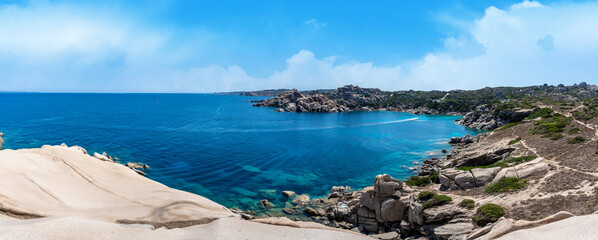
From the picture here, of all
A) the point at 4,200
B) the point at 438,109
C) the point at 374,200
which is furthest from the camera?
the point at 438,109

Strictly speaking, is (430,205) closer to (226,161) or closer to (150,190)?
(150,190)

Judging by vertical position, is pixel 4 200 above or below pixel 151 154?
above

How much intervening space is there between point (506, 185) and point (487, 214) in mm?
5948

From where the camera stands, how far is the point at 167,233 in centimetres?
1333

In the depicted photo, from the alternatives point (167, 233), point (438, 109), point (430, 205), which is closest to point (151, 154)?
point (167, 233)

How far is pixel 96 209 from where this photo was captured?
62.0ft

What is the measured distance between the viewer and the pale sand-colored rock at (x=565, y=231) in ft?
32.1

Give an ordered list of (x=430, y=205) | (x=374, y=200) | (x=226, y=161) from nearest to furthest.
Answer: (x=430, y=205) → (x=374, y=200) → (x=226, y=161)

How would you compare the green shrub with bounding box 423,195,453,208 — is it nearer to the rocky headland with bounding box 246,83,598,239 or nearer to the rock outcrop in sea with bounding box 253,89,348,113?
the rocky headland with bounding box 246,83,598,239

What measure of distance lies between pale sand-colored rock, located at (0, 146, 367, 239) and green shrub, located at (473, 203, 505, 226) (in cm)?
1148

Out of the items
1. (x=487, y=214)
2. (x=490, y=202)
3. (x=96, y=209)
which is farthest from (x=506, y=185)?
(x=96, y=209)

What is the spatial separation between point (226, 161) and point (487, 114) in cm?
9650

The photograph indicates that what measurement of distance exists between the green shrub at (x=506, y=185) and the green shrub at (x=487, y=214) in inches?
145

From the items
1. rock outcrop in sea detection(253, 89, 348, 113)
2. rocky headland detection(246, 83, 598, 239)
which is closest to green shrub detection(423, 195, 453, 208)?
rocky headland detection(246, 83, 598, 239)
